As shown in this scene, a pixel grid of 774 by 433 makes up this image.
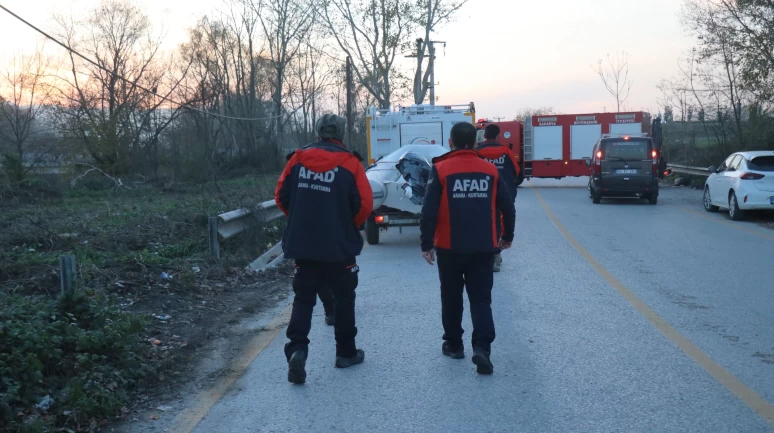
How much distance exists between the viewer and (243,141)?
47.5 meters

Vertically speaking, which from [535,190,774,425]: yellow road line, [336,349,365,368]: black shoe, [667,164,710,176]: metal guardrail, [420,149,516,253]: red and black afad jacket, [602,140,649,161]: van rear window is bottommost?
[535,190,774,425]: yellow road line

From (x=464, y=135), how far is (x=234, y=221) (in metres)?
6.63

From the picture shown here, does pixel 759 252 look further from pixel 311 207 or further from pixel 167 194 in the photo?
pixel 167 194

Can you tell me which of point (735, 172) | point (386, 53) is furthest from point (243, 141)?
point (735, 172)

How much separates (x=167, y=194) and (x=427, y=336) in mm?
19342

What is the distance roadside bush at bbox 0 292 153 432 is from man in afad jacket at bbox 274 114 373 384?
125 cm

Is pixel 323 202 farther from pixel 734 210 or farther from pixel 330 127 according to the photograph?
pixel 734 210

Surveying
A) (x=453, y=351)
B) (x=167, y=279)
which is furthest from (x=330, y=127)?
(x=167, y=279)

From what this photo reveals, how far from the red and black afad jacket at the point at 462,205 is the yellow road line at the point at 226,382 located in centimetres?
179

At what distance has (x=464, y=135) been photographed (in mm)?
5688

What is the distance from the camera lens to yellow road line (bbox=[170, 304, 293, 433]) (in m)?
4.76

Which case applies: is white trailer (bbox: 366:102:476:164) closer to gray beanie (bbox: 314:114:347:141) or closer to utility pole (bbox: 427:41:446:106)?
gray beanie (bbox: 314:114:347:141)

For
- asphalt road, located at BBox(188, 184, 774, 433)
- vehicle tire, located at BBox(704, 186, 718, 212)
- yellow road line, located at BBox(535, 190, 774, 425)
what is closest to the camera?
asphalt road, located at BBox(188, 184, 774, 433)

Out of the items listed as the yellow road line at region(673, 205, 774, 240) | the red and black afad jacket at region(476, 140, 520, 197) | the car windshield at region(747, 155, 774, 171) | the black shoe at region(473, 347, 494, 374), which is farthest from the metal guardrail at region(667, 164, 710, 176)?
the black shoe at region(473, 347, 494, 374)
